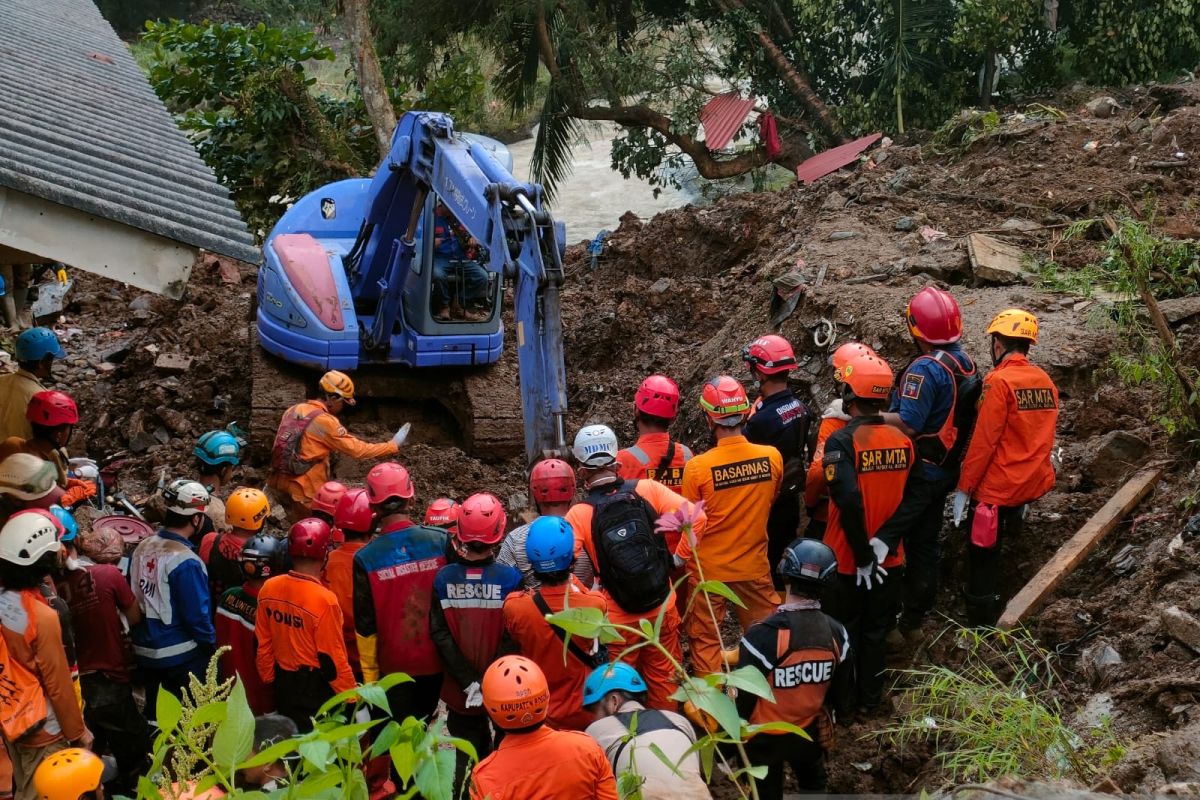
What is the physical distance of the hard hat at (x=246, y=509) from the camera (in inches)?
244

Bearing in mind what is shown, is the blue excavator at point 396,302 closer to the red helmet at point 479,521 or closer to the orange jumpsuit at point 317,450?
the orange jumpsuit at point 317,450

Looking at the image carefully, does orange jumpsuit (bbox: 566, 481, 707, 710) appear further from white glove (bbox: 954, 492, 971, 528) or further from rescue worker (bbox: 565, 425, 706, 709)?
white glove (bbox: 954, 492, 971, 528)

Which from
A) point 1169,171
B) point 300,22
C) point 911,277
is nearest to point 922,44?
point 1169,171

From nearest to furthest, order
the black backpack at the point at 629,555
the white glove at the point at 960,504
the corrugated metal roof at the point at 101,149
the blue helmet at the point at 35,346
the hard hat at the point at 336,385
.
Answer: the black backpack at the point at 629,555 → the corrugated metal roof at the point at 101,149 → the white glove at the point at 960,504 → the blue helmet at the point at 35,346 → the hard hat at the point at 336,385

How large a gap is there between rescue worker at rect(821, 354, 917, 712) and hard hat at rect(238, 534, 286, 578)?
9.08ft

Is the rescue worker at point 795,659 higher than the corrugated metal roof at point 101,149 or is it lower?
lower

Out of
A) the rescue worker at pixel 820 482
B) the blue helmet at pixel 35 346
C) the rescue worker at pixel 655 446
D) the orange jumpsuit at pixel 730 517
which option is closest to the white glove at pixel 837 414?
the rescue worker at pixel 820 482

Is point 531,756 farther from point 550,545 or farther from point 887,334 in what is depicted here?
point 887,334

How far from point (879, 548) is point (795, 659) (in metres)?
1.54

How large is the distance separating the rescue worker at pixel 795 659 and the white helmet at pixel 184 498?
290 centimetres

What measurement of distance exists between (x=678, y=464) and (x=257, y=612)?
2.39 meters

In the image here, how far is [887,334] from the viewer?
864cm

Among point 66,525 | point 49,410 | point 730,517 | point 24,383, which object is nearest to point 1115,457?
point 730,517

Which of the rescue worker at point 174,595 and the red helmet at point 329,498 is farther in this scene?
the red helmet at point 329,498
